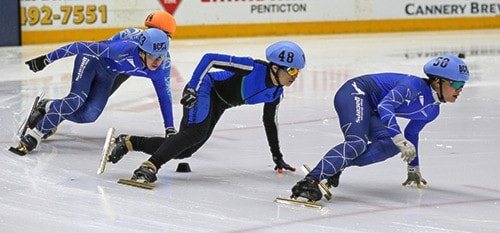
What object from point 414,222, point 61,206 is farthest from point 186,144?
point 414,222

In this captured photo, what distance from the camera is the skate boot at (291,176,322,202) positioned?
5305 millimetres

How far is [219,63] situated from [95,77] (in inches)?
63.4

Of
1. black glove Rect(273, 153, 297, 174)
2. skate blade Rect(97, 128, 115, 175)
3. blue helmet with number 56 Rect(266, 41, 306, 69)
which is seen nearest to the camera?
blue helmet with number 56 Rect(266, 41, 306, 69)

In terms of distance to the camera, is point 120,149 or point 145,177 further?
point 120,149

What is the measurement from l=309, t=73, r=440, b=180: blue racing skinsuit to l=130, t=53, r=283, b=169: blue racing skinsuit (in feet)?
1.42

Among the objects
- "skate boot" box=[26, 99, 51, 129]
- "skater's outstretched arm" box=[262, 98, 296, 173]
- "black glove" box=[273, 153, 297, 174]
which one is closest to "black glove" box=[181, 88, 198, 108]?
"skater's outstretched arm" box=[262, 98, 296, 173]

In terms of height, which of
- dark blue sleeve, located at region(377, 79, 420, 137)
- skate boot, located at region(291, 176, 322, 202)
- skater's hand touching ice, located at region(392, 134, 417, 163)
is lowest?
skate boot, located at region(291, 176, 322, 202)

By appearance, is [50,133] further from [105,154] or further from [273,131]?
[273,131]

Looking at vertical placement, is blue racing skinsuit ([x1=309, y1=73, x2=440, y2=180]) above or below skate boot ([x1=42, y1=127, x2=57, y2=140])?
above

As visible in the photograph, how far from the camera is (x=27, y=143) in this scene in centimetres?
675

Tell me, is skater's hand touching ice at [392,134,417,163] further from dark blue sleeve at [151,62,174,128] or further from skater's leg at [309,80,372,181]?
dark blue sleeve at [151,62,174,128]

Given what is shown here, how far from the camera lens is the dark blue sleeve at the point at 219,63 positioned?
225 inches

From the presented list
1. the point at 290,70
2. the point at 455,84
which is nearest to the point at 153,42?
the point at 290,70

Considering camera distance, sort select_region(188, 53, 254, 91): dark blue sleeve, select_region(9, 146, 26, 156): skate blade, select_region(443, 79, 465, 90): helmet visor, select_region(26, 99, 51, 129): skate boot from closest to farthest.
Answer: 1. select_region(443, 79, 465, 90): helmet visor
2. select_region(188, 53, 254, 91): dark blue sleeve
3. select_region(9, 146, 26, 156): skate blade
4. select_region(26, 99, 51, 129): skate boot
